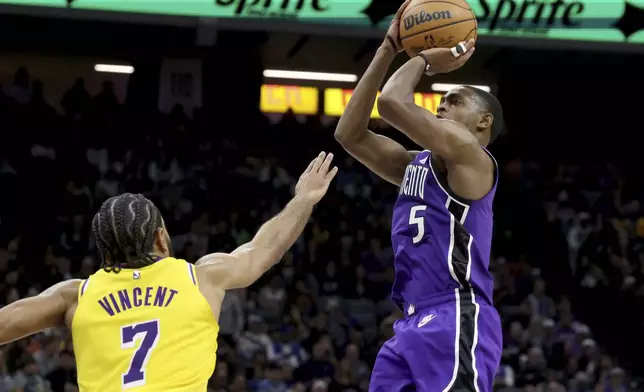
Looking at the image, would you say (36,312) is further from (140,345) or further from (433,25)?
(433,25)

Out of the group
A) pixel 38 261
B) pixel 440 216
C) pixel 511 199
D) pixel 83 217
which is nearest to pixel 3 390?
pixel 38 261

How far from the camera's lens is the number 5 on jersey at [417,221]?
4.61 metres

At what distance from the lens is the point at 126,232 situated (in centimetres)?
347

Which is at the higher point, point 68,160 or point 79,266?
point 68,160

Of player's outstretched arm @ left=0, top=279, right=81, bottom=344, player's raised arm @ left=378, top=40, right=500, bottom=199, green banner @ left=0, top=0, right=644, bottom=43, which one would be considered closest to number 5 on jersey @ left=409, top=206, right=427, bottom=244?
player's raised arm @ left=378, top=40, right=500, bottom=199

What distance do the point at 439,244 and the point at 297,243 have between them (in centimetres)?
989

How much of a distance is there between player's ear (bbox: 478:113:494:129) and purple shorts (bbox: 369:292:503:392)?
34.7 inches

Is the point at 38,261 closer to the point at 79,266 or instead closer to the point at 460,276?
the point at 79,266

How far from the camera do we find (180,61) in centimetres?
1675

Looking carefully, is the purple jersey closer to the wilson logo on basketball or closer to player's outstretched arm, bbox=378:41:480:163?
player's outstretched arm, bbox=378:41:480:163

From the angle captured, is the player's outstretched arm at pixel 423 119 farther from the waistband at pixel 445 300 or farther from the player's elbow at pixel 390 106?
the waistband at pixel 445 300

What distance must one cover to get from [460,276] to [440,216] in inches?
11.6

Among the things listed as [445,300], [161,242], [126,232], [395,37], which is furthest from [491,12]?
[126,232]

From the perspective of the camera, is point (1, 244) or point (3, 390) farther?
point (1, 244)
